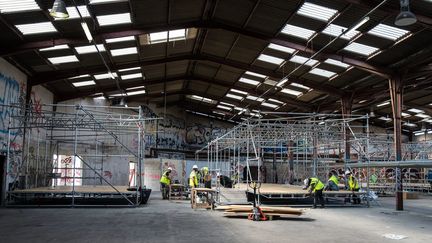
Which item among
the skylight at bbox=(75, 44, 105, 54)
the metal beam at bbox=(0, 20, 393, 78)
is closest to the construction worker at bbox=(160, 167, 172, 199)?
the skylight at bbox=(75, 44, 105, 54)

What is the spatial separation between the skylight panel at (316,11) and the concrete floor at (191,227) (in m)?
7.57

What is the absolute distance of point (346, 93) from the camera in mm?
25000

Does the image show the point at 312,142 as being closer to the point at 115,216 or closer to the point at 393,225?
the point at 393,225

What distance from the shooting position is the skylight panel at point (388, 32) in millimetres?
15500

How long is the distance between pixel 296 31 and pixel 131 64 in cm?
939

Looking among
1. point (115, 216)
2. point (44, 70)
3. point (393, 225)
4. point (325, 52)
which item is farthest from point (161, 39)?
point (393, 225)

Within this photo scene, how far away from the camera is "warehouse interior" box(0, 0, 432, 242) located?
42.5 ft

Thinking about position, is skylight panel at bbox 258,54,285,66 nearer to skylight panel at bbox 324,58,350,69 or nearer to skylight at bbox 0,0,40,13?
skylight panel at bbox 324,58,350,69

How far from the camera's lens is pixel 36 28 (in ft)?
51.3

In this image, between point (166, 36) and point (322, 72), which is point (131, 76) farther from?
point (322, 72)

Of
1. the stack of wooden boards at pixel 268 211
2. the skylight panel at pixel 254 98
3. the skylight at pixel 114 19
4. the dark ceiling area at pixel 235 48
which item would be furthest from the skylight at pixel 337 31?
the skylight panel at pixel 254 98

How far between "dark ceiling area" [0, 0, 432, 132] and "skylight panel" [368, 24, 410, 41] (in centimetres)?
4

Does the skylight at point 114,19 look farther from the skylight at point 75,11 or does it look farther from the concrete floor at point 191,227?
the concrete floor at point 191,227

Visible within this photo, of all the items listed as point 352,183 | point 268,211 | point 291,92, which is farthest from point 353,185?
point 291,92
